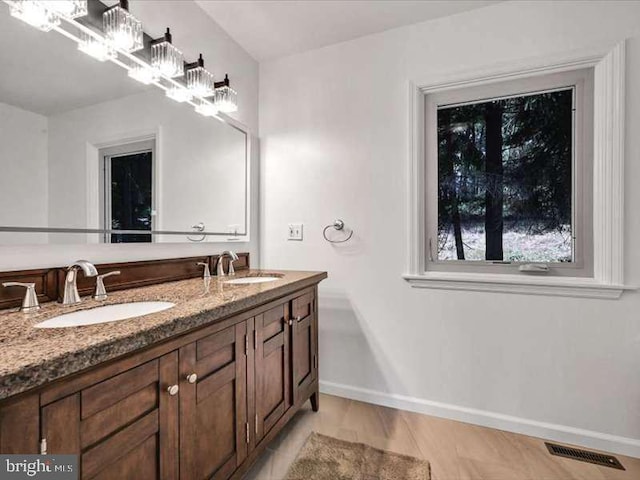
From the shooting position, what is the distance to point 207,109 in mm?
1825

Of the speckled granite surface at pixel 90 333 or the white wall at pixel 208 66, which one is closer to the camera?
the speckled granite surface at pixel 90 333

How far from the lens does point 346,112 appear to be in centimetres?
208

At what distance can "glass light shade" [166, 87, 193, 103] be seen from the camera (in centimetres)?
161

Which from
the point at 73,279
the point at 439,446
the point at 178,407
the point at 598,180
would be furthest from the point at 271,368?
the point at 598,180

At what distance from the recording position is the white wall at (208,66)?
1126mm

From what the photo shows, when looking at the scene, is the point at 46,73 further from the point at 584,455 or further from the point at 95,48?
the point at 584,455

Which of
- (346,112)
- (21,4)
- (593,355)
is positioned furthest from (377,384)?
(21,4)

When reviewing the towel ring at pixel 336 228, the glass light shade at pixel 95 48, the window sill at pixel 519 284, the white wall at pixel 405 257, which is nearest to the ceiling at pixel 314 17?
the white wall at pixel 405 257

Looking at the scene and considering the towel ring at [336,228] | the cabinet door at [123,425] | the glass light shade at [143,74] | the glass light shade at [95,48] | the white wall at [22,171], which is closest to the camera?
the cabinet door at [123,425]

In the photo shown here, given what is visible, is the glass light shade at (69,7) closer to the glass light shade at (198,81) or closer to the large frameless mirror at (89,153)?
the large frameless mirror at (89,153)

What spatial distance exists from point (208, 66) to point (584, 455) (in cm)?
282

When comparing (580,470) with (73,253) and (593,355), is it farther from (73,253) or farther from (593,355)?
(73,253)

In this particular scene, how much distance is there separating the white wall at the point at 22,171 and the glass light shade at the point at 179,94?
2.02 ft

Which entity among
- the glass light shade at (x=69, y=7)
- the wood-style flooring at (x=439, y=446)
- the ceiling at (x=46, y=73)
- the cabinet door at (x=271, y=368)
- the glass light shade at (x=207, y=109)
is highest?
the glass light shade at (x=69, y=7)
